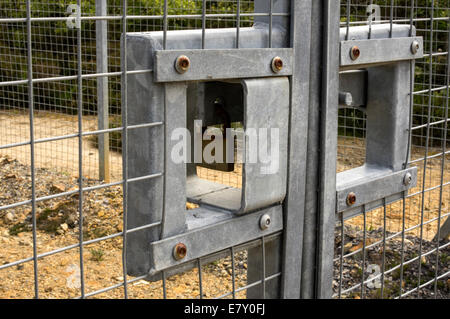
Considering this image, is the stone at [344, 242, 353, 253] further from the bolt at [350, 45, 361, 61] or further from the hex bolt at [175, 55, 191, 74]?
the hex bolt at [175, 55, 191, 74]

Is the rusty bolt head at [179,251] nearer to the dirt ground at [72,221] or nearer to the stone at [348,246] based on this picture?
the dirt ground at [72,221]

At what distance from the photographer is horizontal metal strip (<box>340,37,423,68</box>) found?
179 centimetres

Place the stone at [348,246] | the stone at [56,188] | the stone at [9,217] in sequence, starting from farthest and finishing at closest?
1. the stone at [56,188]
2. the stone at [9,217]
3. the stone at [348,246]

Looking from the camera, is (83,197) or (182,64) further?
(83,197)

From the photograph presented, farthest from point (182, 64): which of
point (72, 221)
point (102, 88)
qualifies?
point (102, 88)

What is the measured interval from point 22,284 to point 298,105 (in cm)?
279

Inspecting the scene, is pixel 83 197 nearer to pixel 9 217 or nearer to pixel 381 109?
pixel 9 217

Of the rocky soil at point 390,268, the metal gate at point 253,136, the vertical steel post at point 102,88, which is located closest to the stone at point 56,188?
the vertical steel post at point 102,88

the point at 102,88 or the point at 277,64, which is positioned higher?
the point at 277,64

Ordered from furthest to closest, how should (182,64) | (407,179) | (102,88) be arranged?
(102,88)
(407,179)
(182,64)

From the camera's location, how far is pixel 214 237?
5.17 feet

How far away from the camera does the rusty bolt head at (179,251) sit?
1487 millimetres

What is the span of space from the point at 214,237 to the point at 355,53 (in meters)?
0.63

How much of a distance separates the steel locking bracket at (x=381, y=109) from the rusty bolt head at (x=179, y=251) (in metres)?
0.54
